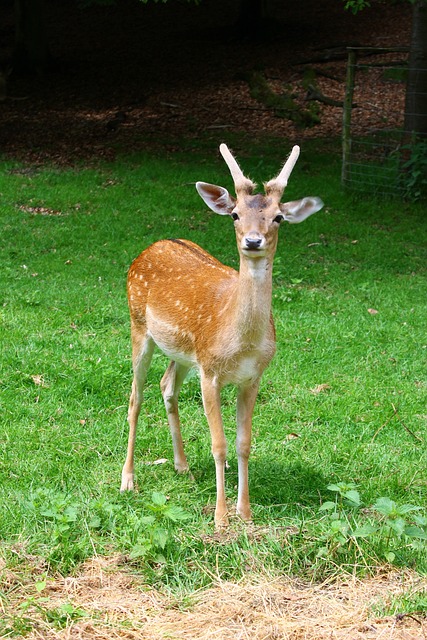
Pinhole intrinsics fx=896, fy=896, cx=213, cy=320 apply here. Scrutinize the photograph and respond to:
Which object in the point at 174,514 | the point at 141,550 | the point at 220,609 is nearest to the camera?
the point at 220,609

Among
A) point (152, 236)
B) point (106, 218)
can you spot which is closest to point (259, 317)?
point (152, 236)

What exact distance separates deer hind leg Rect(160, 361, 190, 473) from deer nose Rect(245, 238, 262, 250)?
5.25ft

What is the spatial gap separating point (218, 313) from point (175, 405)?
94 centimetres

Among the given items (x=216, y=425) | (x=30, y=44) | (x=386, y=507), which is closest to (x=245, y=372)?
(x=216, y=425)

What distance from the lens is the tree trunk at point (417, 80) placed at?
41.9ft

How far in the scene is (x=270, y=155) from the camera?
14570 mm

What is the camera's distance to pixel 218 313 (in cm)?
501

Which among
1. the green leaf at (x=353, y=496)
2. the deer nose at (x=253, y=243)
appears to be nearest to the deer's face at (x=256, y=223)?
the deer nose at (x=253, y=243)

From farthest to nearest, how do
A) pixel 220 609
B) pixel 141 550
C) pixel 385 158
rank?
pixel 385 158, pixel 141 550, pixel 220 609

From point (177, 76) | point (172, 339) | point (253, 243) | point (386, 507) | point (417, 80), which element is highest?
point (253, 243)

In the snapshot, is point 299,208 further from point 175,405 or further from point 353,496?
point 175,405

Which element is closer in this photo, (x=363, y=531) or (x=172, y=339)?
(x=363, y=531)

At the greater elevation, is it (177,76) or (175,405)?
(175,405)

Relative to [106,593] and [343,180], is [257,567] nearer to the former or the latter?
[106,593]
